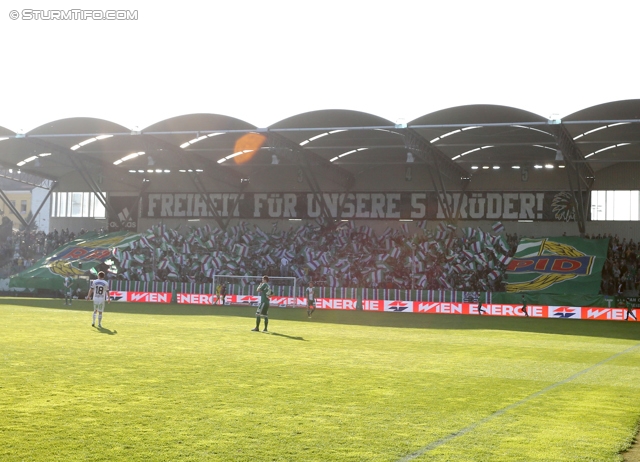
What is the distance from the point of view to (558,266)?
48.9m

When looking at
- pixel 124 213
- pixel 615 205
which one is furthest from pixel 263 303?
pixel 124 213

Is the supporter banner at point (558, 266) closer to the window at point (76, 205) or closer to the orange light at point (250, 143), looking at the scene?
the orange light at point (250, 143)

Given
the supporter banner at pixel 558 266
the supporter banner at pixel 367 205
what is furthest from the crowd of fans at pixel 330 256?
the supporter banner at pixel 367 205

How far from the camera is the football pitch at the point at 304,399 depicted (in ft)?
28.1

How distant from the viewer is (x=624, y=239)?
5209 cm

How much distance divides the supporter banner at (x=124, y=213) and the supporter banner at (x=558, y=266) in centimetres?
3327

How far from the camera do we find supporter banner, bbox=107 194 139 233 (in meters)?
65.2

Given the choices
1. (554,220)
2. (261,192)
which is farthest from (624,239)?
(261,192)

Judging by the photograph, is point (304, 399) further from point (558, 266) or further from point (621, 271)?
point (621, 271)

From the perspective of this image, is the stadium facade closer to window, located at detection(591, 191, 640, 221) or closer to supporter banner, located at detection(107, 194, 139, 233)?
supporter banner, located at detection(107, 194, 139, 233)

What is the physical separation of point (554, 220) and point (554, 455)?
4842 centimetres

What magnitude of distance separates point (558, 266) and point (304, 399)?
40.4 m

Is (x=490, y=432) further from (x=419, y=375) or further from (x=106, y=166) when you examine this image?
(x=106, y=166)

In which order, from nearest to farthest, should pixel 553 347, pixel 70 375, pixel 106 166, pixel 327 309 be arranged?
pixel 70 375 < pixel 553 347 < pixel 327 309 < pixel 106 166
